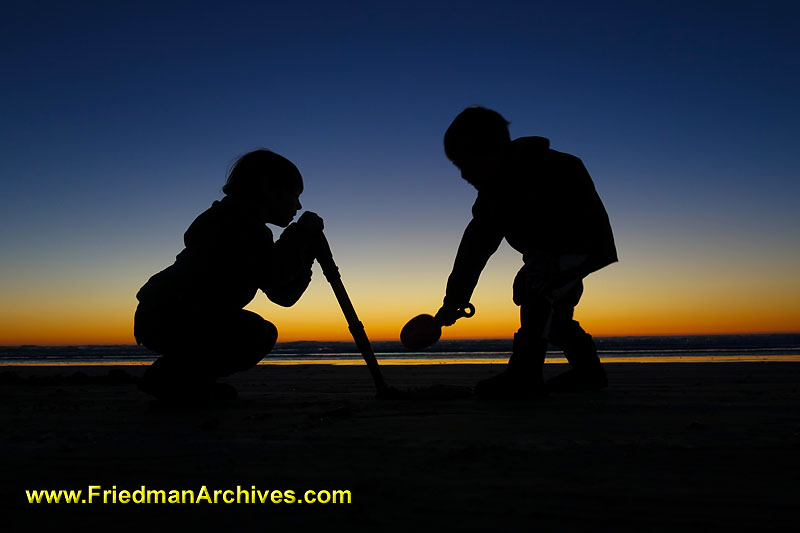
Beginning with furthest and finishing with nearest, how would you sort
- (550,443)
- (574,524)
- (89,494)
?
(550,443)
(89,494)
(574,524)

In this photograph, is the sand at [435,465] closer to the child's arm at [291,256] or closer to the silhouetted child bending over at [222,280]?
the silhouetted child bending over at [222,280]

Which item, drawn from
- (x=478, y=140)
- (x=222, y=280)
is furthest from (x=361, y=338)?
(x=478, y=140)

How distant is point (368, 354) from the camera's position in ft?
13.0

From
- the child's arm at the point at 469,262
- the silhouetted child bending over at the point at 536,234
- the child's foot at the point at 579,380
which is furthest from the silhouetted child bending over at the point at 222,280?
the child's foot at the point at 579,380

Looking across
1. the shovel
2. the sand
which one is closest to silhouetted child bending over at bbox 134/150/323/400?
the shovel

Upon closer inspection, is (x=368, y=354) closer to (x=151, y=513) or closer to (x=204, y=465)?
(x=204, y=465)

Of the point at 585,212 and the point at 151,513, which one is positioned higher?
the point at 585,212

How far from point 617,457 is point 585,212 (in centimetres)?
234

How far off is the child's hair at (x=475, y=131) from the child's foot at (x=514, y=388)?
5.06ft

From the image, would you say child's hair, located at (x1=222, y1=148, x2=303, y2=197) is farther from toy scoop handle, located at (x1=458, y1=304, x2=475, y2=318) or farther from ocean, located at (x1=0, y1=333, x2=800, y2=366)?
ocean, located at (x1=0, y1=333, x2=800, y2=366)

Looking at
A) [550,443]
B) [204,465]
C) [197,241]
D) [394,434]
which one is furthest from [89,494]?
[197,241]

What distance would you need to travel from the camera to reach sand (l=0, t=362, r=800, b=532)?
1.19 metres

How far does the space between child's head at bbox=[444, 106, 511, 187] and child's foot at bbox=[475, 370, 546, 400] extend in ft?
4.68

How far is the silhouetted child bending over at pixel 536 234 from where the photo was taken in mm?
3549
